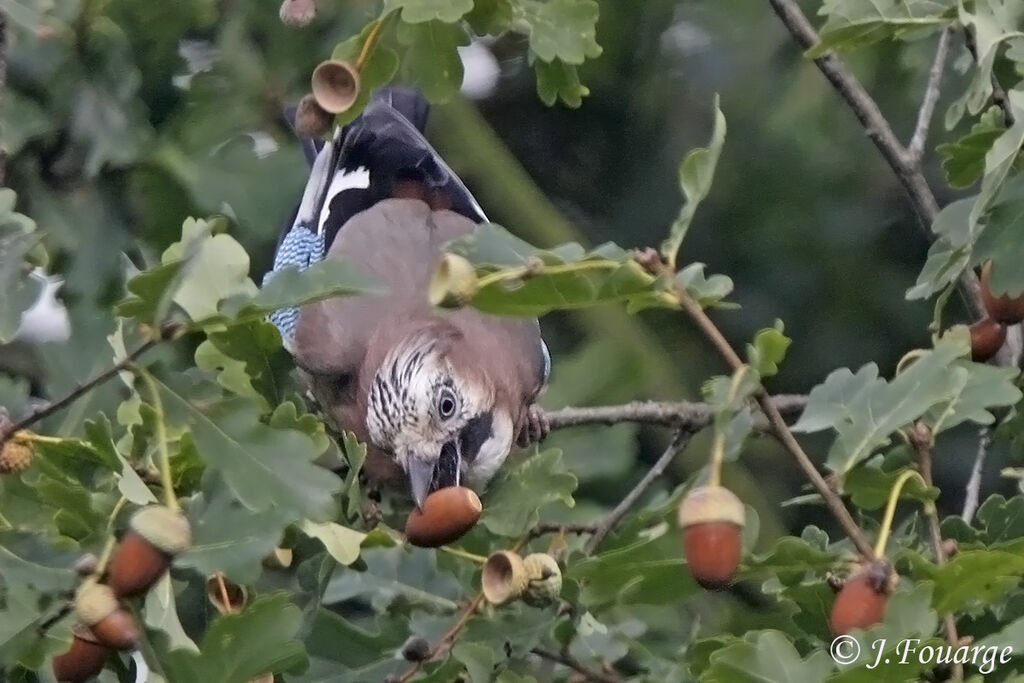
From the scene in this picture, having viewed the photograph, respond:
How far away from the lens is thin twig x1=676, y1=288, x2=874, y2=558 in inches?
41.9

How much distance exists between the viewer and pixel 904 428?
1.32 m

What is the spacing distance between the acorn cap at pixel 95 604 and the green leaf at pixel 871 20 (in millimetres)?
796

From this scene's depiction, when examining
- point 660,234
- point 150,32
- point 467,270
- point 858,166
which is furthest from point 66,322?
point 858,166

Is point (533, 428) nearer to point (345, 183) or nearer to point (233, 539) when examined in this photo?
point (345, 183)

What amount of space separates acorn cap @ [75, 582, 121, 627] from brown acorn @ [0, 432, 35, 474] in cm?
23

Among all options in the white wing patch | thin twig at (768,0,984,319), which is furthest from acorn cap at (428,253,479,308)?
the white wing patch

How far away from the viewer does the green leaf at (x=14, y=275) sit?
48.8 inches

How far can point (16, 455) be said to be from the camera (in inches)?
50.1

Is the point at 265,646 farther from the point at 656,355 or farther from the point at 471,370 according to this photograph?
the point at 656,355

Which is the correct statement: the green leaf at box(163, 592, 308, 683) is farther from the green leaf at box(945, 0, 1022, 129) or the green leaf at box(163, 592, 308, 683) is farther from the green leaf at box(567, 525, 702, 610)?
the green leaf at box(945, 0, 1022, 129)

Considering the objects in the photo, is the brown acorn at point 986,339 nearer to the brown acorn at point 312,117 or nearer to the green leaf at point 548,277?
the green leaf at point 548,277

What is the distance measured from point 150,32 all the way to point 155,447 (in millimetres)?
871

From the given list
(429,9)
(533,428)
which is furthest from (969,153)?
(533,428)

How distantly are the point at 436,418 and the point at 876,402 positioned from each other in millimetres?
1240
